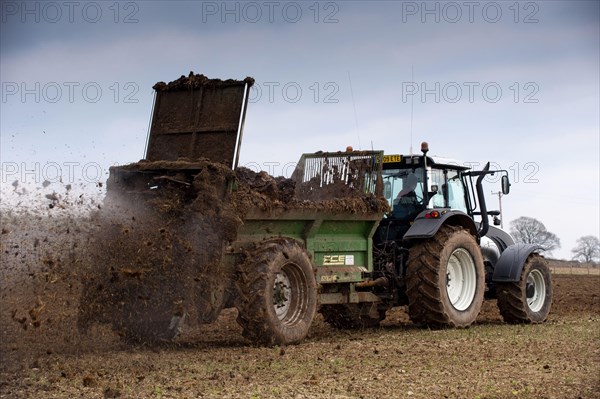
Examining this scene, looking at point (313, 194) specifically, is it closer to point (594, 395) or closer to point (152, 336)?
point (152, 336)

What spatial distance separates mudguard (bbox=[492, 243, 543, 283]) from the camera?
13.5 meters

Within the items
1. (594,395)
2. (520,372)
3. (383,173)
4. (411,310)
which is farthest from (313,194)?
(594,395)

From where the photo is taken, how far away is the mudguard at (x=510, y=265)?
13500mm

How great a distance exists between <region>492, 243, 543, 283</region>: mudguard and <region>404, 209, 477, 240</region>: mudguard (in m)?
0.85

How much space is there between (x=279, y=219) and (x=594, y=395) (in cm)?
413

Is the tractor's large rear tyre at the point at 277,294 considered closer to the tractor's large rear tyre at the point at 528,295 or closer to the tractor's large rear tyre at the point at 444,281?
the tractor's large rear tyre at the point at 444,281

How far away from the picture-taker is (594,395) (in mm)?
7164

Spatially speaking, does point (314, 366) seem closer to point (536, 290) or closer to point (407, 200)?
point (407, 200)

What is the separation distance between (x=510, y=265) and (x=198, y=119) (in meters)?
5.36

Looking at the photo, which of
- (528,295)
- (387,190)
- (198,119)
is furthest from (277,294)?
(528,295)

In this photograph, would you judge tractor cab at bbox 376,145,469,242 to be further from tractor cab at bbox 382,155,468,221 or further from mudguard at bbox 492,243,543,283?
mudguard at bbox 492,243,543,283

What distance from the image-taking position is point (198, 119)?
10.8 m

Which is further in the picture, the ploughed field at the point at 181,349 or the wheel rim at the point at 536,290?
the wheel rim at the point at 536,290

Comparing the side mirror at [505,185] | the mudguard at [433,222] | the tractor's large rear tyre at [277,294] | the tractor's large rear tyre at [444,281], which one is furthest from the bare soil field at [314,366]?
the side mirror at [505,185]
